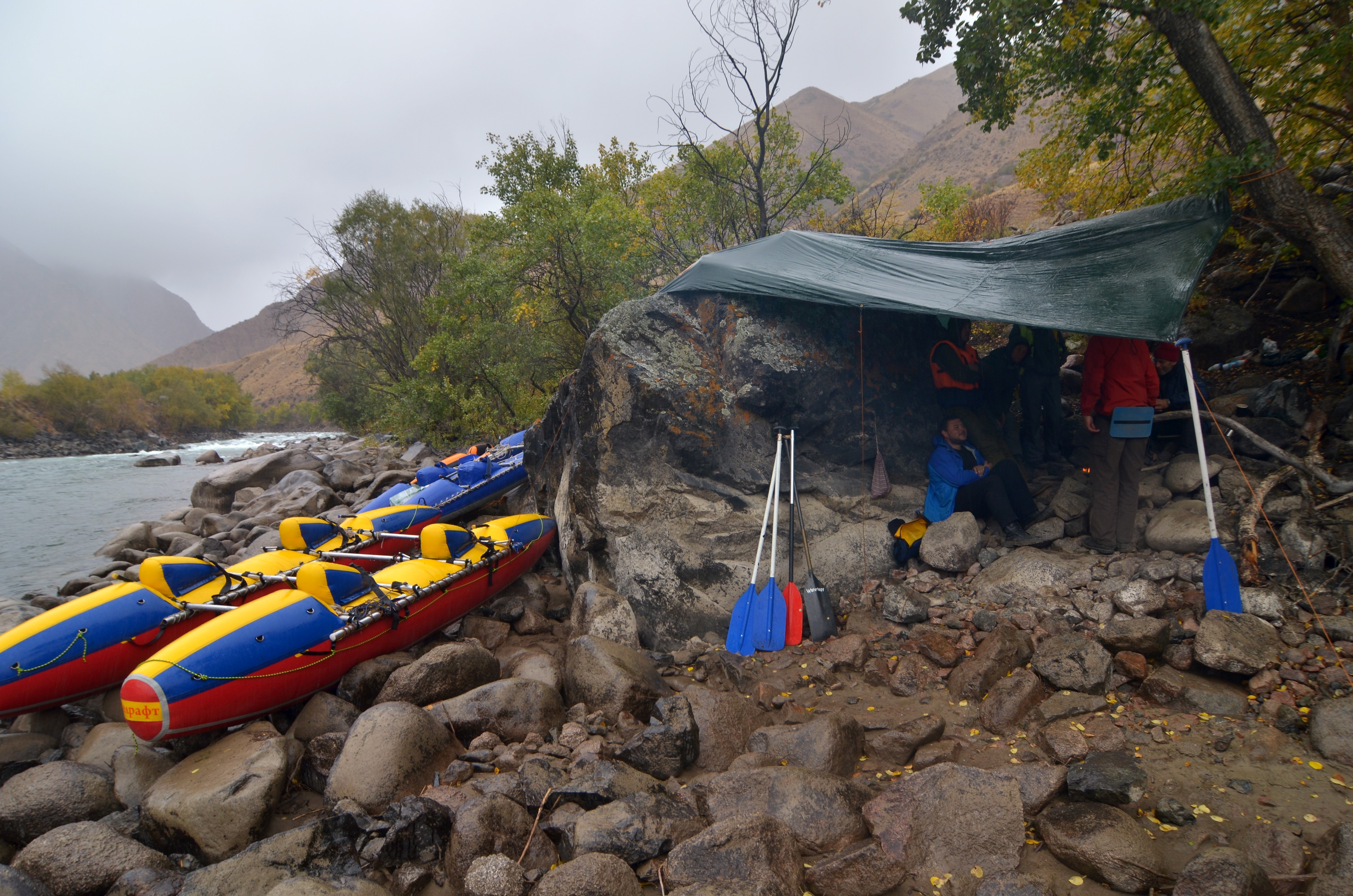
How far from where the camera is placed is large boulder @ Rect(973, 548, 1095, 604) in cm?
415

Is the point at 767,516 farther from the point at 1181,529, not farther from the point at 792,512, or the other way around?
the point at 1181,529

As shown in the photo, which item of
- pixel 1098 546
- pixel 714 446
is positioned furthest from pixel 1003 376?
pixel 714 446

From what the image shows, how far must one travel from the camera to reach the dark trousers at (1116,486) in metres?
4.42

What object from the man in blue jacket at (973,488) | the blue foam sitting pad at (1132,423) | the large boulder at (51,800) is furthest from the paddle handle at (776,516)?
the large boulder at (51,800)

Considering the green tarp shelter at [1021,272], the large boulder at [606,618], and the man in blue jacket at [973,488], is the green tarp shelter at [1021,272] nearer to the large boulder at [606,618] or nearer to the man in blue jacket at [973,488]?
the man in blue jacket at [973,488]

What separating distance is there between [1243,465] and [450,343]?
11.9m

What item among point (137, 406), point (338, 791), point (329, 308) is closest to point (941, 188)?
point (338, 791)

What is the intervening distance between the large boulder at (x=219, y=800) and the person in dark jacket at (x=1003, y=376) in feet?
19.0

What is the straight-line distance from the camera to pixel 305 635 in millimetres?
4094

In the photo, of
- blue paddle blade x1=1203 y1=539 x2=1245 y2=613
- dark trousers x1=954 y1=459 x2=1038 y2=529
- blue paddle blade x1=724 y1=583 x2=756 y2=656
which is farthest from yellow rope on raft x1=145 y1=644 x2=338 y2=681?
blue paddle blade x1=1203 y1=539 x2=1245 y2=613

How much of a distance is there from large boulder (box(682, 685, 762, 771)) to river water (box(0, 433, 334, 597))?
30.1ft

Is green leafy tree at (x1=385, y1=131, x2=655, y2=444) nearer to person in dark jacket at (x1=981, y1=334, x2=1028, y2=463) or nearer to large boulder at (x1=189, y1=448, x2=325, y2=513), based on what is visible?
large boulder at (x1=189, y1=448, x2=325, y2=513)

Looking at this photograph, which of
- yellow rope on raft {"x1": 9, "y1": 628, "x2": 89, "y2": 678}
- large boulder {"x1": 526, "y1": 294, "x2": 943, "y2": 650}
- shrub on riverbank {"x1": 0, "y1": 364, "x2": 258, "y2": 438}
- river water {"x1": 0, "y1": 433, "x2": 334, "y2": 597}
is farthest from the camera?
shrub on riverbank {"x1": 0, "y1": 364, "x2": 258, "y2": 438}

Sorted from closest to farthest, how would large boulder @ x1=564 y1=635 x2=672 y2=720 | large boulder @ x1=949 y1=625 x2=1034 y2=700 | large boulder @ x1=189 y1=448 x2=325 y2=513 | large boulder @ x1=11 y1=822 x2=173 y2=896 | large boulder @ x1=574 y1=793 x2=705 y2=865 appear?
large boulder @ x1=574 y1=793 x2=705 y2=865 → large boulder @ x1=11 y1=822 x2=173 y2=896 → large boulder @ x1=949 y1=625 x2=1034 y2=700 → large boulder @ x1=564 y1=635 x2=672 y2=720 → large boulder @ x1=189 y1=448 x2=325 y2=513
